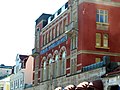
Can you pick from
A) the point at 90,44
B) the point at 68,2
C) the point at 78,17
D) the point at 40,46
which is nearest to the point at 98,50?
the point at 90,44

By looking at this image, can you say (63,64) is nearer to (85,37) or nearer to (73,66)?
(73,66)

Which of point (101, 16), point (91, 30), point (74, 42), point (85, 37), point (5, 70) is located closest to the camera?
point (85, 37)

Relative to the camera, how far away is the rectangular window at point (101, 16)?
48.3m

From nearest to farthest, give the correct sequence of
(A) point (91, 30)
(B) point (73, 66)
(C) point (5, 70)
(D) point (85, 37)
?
(D) point (85, 37) → (A) point (91, 30) → (B) point (73, 66) → (C) point (5, 70)

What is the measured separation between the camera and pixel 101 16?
4850 centimetres


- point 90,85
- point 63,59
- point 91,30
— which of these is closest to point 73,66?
point 63,59

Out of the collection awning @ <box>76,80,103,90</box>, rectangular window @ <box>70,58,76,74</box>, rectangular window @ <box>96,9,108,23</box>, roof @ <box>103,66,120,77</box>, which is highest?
rectangular window @ <box>96,9,108,23</box>

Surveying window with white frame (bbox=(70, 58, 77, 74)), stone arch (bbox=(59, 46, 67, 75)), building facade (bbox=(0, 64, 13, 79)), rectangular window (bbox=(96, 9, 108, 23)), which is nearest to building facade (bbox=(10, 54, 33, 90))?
stone arch (bbox=(59, 46, 67, 75))

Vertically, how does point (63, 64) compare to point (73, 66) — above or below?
above

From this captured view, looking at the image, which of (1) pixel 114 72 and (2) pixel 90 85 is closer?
(1) pixel 114 72

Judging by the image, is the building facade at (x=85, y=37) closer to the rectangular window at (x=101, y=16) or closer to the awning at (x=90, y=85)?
the rectangular window at (x=101, y=16)

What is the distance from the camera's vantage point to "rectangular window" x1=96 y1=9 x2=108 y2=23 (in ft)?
158

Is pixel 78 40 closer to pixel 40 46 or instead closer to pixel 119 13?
pixel 119 13

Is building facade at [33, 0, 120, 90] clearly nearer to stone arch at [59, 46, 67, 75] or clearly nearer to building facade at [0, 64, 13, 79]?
stone arch at [59, 46, 67, 75]
